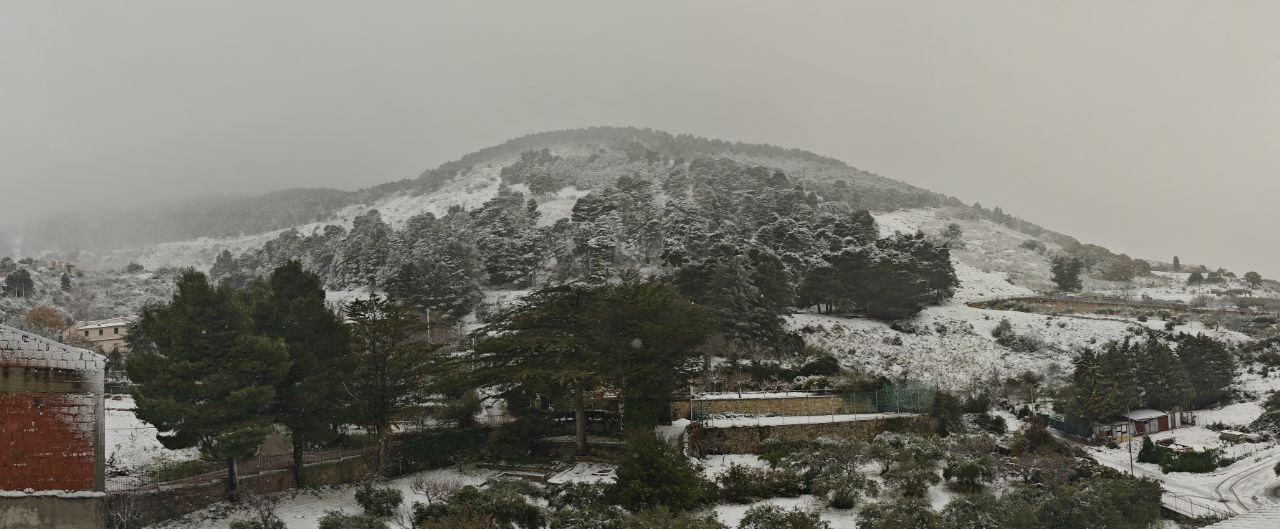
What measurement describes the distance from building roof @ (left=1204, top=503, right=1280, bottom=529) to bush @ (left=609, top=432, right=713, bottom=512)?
27.5ft

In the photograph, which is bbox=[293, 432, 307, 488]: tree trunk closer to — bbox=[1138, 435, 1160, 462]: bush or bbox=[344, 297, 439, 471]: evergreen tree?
bbox=[344, 297, 439, 471]: evergreen tree

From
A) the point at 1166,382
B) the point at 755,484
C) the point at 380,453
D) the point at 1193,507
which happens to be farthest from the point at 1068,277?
the point at 380,453

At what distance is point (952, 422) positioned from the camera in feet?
84.6

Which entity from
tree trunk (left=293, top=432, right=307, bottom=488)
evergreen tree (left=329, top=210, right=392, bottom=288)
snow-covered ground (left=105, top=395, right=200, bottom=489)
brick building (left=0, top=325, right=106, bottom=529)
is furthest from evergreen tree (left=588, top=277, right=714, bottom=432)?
evergreen tree (left=329, top=210, right=392, bottom=288)

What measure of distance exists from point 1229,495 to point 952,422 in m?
7.91

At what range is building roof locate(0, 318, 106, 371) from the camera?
34.3ft

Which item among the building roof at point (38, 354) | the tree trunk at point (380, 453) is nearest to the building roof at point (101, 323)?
the tree trunk at point (380, 453)

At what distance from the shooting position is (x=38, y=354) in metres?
10.8

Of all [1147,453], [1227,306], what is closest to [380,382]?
[1147,453]

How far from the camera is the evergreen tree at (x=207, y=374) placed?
15.1 m

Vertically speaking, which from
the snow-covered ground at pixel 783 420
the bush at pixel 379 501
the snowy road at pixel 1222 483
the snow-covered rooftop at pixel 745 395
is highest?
the snow-covered rooftop at pixel 745 395

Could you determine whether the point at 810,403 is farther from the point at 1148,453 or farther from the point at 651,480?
the point at 651,480

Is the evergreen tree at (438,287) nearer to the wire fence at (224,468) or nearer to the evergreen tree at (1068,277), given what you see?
the wire fence at (224,468)

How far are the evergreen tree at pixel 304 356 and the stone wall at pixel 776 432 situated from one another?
10.1 meters
